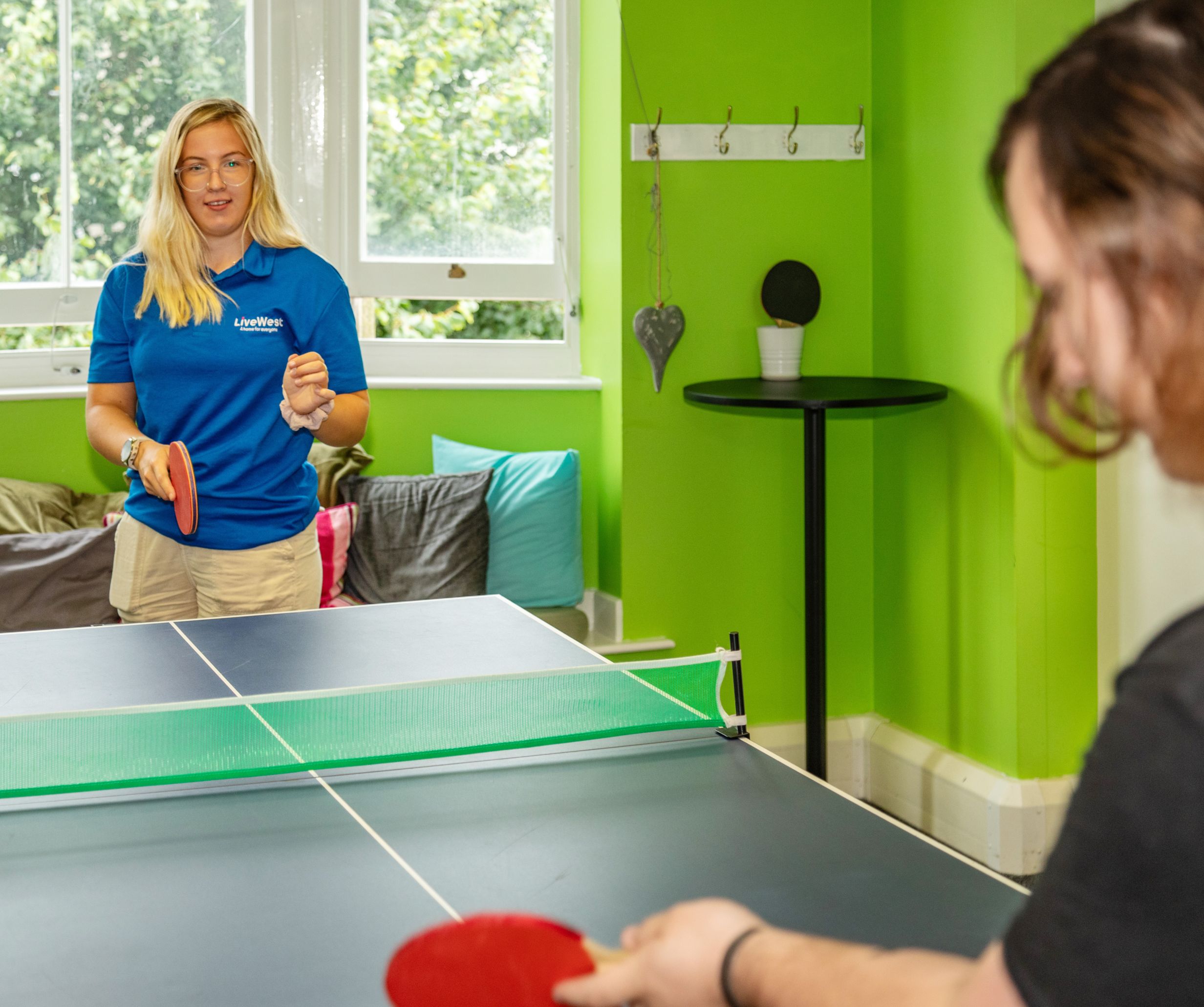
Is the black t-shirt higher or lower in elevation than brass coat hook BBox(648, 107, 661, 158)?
lower

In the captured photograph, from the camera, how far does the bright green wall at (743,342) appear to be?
3703mm

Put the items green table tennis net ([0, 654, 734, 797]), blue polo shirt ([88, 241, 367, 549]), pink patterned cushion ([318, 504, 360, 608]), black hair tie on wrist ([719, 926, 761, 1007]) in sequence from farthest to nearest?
1. pink patterned cushion ([318, 504, 360, 608])
2. blue polo shirt ([88, 241, 367, 549])
3. green table tennis net ([0, 654, 734, 797])
4. black hair tie on wrist ([719, 926, 761, 1007])

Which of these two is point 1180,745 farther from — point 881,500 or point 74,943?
point 881,500

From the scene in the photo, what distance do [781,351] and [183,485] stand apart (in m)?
1.85

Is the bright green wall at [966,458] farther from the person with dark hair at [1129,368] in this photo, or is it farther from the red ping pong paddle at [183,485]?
the person with dark hair at [1129,368]

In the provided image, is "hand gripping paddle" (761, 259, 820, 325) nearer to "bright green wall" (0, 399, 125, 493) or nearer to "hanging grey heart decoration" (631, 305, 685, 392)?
"hanging grey heart decoration" (631, 305, 685, 392)

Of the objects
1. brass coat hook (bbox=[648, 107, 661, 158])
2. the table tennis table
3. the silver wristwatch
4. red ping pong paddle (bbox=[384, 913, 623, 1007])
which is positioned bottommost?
the table tennis table

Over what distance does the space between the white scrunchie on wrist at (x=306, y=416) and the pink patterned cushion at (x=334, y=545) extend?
3.92ft

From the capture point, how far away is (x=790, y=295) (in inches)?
147

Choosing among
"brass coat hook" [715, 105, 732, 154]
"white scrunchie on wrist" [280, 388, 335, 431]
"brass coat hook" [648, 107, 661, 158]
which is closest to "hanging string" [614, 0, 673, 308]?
"brass coat hook" [648, 107, 661, 158]

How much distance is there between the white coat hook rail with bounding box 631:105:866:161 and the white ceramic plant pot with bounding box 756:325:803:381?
49 centimetres

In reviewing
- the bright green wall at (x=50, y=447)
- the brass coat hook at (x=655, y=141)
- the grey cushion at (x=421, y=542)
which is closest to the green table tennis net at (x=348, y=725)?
the grey cushion at (x=421, y=542)

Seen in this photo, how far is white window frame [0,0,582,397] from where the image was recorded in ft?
12.8

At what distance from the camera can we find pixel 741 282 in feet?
12.4
